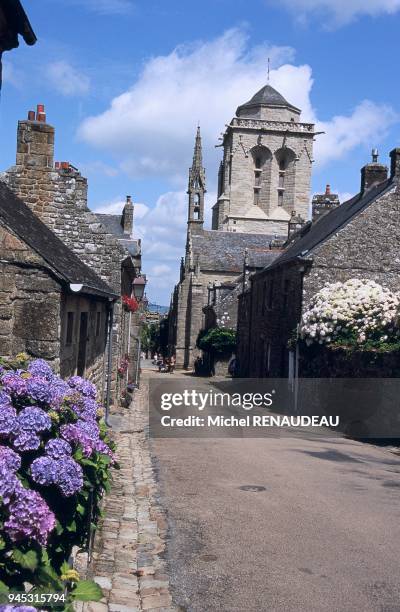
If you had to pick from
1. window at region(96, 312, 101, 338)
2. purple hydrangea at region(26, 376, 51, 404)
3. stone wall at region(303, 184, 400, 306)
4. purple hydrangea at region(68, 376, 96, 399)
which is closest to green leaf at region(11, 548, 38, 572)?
purple hydrangea at region(26, 376, 51, 404)

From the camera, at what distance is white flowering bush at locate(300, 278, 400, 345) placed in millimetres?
18016

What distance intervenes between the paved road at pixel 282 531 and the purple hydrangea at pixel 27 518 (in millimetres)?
2080

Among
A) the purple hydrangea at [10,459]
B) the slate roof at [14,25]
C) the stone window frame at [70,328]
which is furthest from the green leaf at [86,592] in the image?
the slate roof at [14,25]

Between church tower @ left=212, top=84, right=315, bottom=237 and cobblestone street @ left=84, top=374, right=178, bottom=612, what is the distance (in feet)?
200

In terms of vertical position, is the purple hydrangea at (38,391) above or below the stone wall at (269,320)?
below

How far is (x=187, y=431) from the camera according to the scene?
53.7ft

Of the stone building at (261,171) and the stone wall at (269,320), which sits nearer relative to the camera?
the stone wall at (269,320)

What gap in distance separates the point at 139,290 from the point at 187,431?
6615mm

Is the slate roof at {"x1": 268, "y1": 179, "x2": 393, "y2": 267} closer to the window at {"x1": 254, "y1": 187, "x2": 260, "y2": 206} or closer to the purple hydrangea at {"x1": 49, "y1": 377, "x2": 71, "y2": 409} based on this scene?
the purple hydrangea at {"x1": 49, "y1": 377, "x2": 71, "y2": 409}

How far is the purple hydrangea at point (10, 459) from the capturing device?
345cm

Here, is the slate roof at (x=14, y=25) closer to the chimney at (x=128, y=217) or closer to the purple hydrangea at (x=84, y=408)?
the purple hydrangea at (x=84, y=408)

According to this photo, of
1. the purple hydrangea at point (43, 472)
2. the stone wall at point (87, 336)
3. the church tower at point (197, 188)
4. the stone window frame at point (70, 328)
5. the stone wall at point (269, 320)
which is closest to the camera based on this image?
the purple hydrangea at point (43, 472)

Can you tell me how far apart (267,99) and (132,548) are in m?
72.1

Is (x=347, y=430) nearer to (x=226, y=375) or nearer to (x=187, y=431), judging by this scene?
(x=187, y=431)
